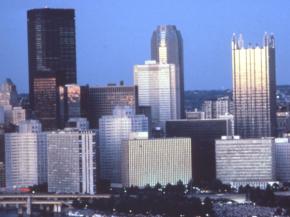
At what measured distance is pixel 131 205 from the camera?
39.5 meters

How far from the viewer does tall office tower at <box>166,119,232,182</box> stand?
1895 inches

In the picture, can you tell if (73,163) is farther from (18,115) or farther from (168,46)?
(168,46)

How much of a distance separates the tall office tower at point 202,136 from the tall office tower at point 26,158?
4743 millimetres

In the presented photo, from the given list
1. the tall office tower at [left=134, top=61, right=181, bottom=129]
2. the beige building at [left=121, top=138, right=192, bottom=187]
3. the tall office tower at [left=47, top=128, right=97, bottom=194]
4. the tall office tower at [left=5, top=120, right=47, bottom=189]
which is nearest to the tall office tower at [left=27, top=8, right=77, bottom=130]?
the tall office tower at [left=134, top=61, right=181, bottom=129]

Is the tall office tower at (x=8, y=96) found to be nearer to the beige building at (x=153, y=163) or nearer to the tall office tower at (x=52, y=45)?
the tall office tower at (x=52, y=45)

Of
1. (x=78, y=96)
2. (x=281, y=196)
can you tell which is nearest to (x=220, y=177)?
(x=281, y=196)

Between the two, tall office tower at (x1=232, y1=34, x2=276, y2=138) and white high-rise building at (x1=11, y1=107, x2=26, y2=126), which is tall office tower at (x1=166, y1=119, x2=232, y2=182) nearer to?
tall office tower at (x1=232, y1=34, x2=276, y2=138)

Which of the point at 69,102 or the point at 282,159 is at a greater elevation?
the point at 69,102

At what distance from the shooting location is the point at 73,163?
45.0 metres

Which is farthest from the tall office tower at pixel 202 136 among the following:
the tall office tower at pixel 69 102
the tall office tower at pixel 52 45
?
the tall office tower at pixel 52 45

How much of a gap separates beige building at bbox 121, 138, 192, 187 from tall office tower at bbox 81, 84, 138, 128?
761cm

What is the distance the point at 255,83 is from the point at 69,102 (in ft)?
22.9

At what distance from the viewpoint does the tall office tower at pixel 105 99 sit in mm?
54719

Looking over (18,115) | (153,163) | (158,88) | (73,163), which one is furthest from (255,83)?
(73,163)
